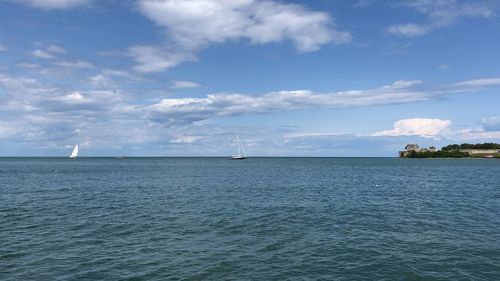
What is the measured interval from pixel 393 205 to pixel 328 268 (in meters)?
33.1

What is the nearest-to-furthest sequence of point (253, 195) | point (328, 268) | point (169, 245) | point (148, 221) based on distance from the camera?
1. point (328, 268)
2. point (169, 245)
3. point (148, 221)
4. point (253, 195)

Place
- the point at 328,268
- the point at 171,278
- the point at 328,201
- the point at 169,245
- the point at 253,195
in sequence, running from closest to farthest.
Result: 1. the point at 171,278
2. the point at 328,268
3. the point at 169,245
4. the point at 328,201
5. the point at 253,195

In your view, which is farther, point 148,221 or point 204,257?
point 148,221

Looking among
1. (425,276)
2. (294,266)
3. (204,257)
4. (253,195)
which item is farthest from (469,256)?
(253,195)

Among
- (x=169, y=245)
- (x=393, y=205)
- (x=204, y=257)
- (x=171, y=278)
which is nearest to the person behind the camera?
(x=171, y=278)

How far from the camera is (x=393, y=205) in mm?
54844

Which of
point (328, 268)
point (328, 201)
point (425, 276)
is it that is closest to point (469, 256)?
point (425, 276)

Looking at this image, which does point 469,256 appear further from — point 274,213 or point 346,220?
point 274,213

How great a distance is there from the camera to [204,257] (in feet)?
90.6

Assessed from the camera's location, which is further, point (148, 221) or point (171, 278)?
point (148, 221)

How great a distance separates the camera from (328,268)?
25312 mm

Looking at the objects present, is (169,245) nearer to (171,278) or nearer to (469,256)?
(171,278)

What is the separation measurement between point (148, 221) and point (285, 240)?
53.8 feet

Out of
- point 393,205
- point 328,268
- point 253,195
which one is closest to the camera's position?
point 328,268
